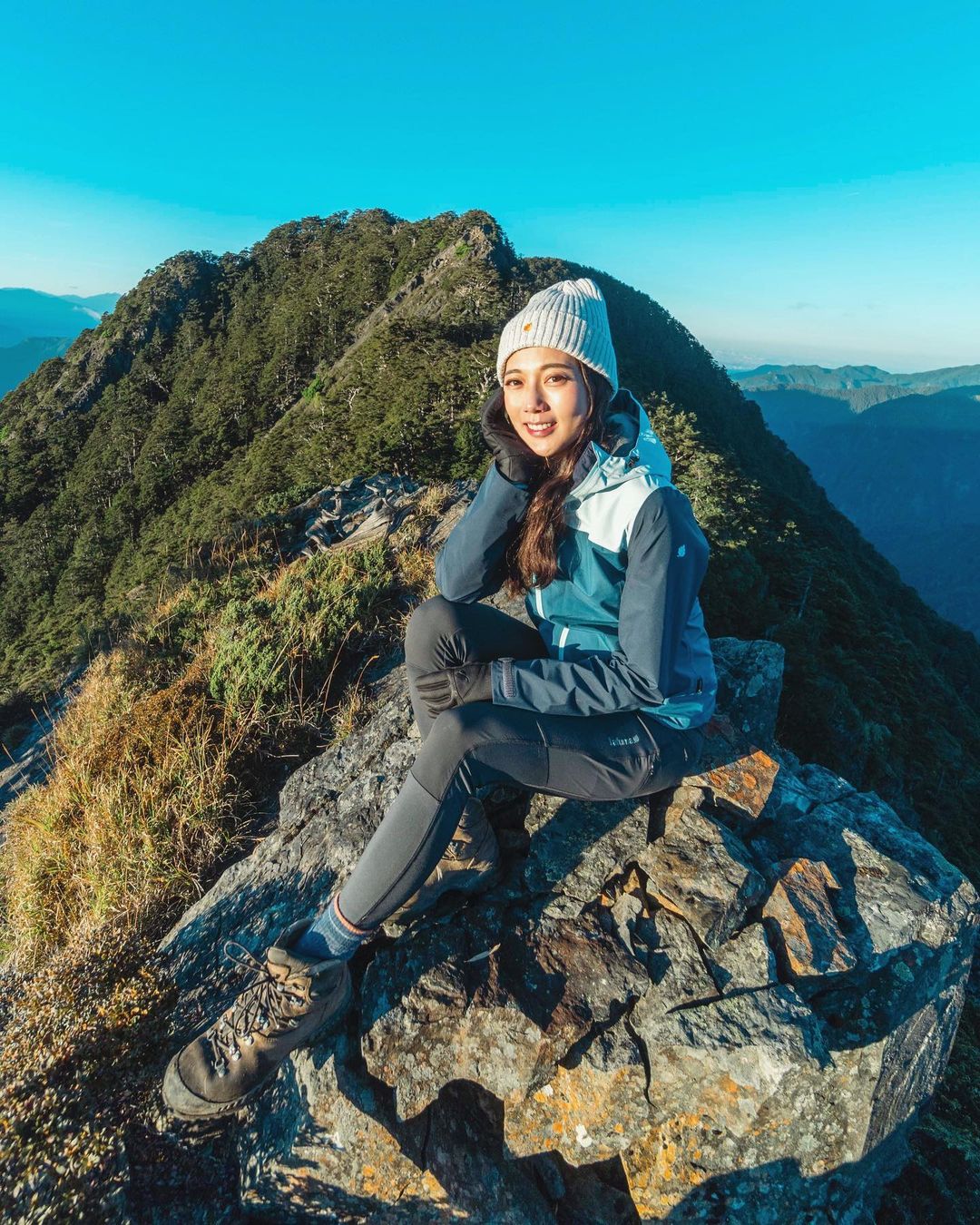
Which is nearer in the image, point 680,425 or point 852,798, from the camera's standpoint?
point 852,798

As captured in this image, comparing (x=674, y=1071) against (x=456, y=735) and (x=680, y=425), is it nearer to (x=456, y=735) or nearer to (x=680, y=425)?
(x=456, y=735)

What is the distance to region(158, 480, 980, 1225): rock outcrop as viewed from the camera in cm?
192

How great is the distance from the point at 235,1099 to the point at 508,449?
250cm

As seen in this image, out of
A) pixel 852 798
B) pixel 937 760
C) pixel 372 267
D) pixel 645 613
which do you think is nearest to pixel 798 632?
pixel 937 760

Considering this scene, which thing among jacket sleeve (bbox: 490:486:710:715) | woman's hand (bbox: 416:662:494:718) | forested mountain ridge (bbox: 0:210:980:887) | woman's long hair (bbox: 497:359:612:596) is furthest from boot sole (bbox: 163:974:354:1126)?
forested mountain ridge (bbox: 0:210:980:887)

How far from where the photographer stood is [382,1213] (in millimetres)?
1933

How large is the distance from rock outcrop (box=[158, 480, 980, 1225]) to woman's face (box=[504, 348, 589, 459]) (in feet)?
5.52

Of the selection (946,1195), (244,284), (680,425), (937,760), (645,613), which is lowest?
(937,760)

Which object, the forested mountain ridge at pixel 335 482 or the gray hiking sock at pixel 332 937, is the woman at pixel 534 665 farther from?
the forested mountain ridge at pixel 335 482

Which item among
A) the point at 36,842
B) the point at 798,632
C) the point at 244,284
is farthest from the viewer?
the point at 244,284

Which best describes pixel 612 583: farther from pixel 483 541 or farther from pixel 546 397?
pixel 546 397

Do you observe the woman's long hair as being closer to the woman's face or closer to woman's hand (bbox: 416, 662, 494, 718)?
the woman's face

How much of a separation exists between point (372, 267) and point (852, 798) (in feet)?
179

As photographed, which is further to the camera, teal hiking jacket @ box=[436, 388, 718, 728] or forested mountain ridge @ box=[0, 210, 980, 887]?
forested mountain ridge @ box=[0, 210, 980, 887]
